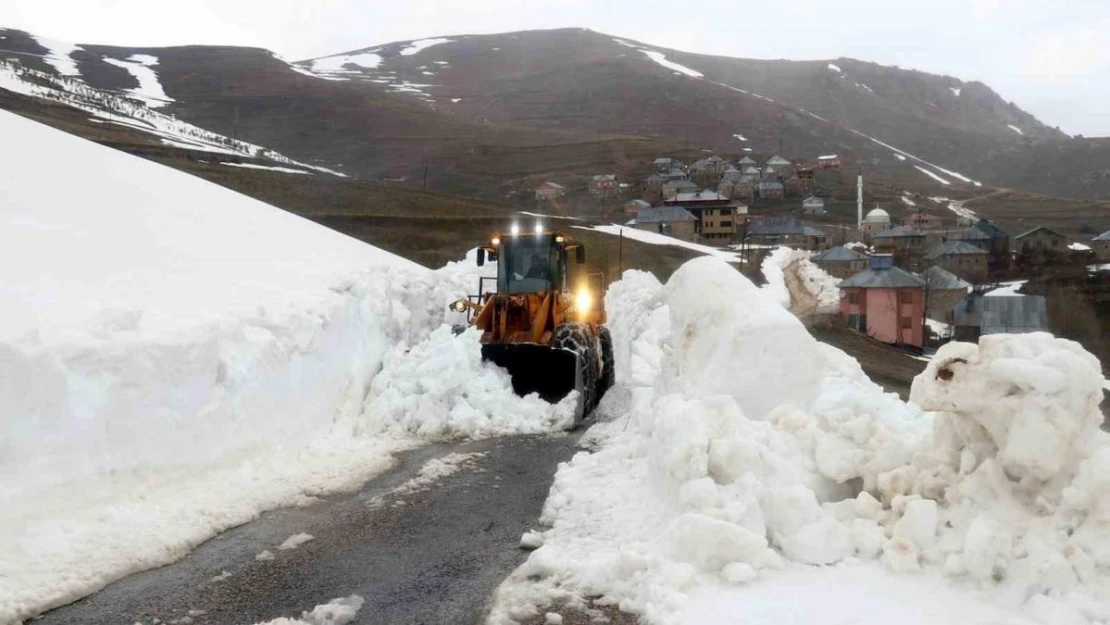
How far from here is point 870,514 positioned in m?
5.86

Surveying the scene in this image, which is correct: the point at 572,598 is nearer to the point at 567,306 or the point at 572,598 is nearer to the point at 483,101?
the point at 567,306

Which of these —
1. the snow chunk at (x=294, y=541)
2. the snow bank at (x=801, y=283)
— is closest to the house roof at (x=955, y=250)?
the snow bank at (x=801, y=283)

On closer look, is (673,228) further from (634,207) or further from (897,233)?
(897,233)

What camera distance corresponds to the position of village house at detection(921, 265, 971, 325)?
189ft

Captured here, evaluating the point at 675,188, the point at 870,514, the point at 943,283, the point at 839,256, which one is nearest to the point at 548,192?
the point at 675,188

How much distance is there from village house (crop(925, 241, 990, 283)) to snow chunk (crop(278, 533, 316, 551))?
74.2m

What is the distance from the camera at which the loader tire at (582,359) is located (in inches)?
459

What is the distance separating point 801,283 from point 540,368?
44.7m

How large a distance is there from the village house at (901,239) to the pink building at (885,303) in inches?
1077

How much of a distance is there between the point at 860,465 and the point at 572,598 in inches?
99.1

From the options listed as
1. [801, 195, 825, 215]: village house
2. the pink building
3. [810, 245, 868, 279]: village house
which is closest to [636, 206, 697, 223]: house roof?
[810, 245, 868, 279]: village house

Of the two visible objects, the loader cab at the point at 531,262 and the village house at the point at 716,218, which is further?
the village house at the point at 716,218

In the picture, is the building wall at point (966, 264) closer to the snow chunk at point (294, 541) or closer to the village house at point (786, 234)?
the village house at point (786, 234)

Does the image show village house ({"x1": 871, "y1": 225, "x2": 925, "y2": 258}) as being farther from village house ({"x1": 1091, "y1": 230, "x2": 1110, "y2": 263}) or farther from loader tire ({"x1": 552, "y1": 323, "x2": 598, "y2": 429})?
loader tire ({"x1": 552, "y1": 323, "x2": 598, "y2": 429})
